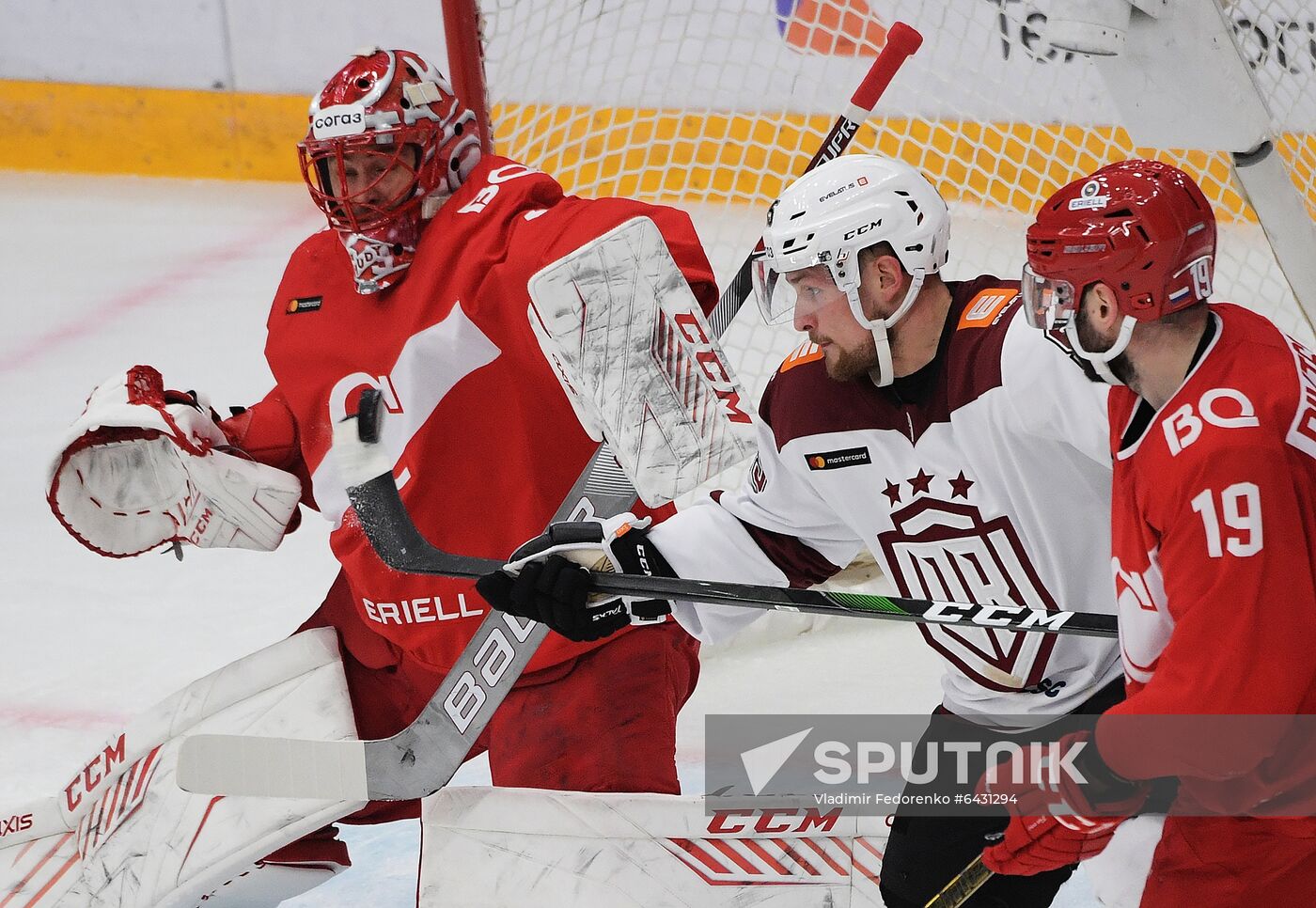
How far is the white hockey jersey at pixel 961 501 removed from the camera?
165cm

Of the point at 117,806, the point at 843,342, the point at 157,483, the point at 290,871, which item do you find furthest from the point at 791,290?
the point at 117,806

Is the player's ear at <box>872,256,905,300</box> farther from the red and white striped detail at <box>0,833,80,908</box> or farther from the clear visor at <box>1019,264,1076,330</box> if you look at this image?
the red and white striped detail at <box>0,833,80,908</box>

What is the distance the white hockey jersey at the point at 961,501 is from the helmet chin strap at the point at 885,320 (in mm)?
41

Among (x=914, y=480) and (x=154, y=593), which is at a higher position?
(x=914, y=480)

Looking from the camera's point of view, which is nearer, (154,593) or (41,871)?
(41,871)

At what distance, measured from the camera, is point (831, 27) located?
127 inches

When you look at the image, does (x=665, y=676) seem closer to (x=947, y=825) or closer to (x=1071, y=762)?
(x=947, y=825)

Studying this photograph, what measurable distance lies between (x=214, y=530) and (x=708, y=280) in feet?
2.82

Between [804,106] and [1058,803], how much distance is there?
224cm

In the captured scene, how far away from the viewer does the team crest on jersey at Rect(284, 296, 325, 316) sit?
2139 millimetres

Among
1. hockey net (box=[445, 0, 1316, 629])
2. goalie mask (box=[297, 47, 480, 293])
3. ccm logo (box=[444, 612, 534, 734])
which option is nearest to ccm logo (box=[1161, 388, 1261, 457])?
ccm logo (box=[444, 612, 534, 734])

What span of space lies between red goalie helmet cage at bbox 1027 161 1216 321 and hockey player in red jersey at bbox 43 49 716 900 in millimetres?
628

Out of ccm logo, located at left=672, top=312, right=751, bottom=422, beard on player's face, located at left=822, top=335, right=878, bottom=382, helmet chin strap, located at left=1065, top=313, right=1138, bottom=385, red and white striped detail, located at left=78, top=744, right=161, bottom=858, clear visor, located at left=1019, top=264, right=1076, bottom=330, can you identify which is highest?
clear visor, located at left=1019, top=264, right=1076, bottom=330

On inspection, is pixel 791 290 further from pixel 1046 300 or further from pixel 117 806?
pixel 117 806
